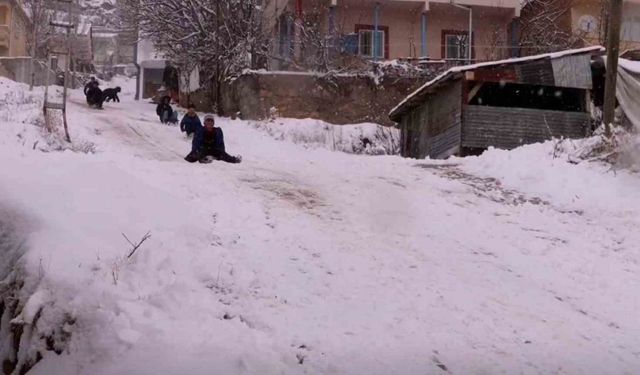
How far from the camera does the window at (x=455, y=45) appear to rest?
2750cm

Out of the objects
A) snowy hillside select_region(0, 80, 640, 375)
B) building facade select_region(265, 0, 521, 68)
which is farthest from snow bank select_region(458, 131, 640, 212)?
building facade select_region(265, 0, 521, 68)

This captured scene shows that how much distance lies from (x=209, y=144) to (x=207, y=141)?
67mm

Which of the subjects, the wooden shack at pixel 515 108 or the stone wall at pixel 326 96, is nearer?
the wooden shack at pixel 515 108

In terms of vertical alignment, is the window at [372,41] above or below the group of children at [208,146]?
above

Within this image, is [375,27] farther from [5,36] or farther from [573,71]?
[5,36]

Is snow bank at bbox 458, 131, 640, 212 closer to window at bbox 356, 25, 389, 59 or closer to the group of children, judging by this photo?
the group of children

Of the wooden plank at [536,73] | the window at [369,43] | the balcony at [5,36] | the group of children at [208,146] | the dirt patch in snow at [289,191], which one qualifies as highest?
the balcony at [5,36]

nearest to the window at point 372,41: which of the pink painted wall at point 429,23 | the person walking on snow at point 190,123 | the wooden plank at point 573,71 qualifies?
the pink painted wall at point 429,23

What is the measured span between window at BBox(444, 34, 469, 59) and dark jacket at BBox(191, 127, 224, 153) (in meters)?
16.6

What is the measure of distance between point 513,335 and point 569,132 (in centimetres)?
1293

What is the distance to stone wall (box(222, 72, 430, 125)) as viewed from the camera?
2377 cm

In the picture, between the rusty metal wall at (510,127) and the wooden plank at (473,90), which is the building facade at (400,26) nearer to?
the wooden plank at (473,90)

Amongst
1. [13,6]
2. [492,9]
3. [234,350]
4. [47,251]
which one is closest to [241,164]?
[47,251]

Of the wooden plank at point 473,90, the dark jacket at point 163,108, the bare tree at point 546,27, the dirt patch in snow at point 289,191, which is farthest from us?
the bare tree at point 546,27
